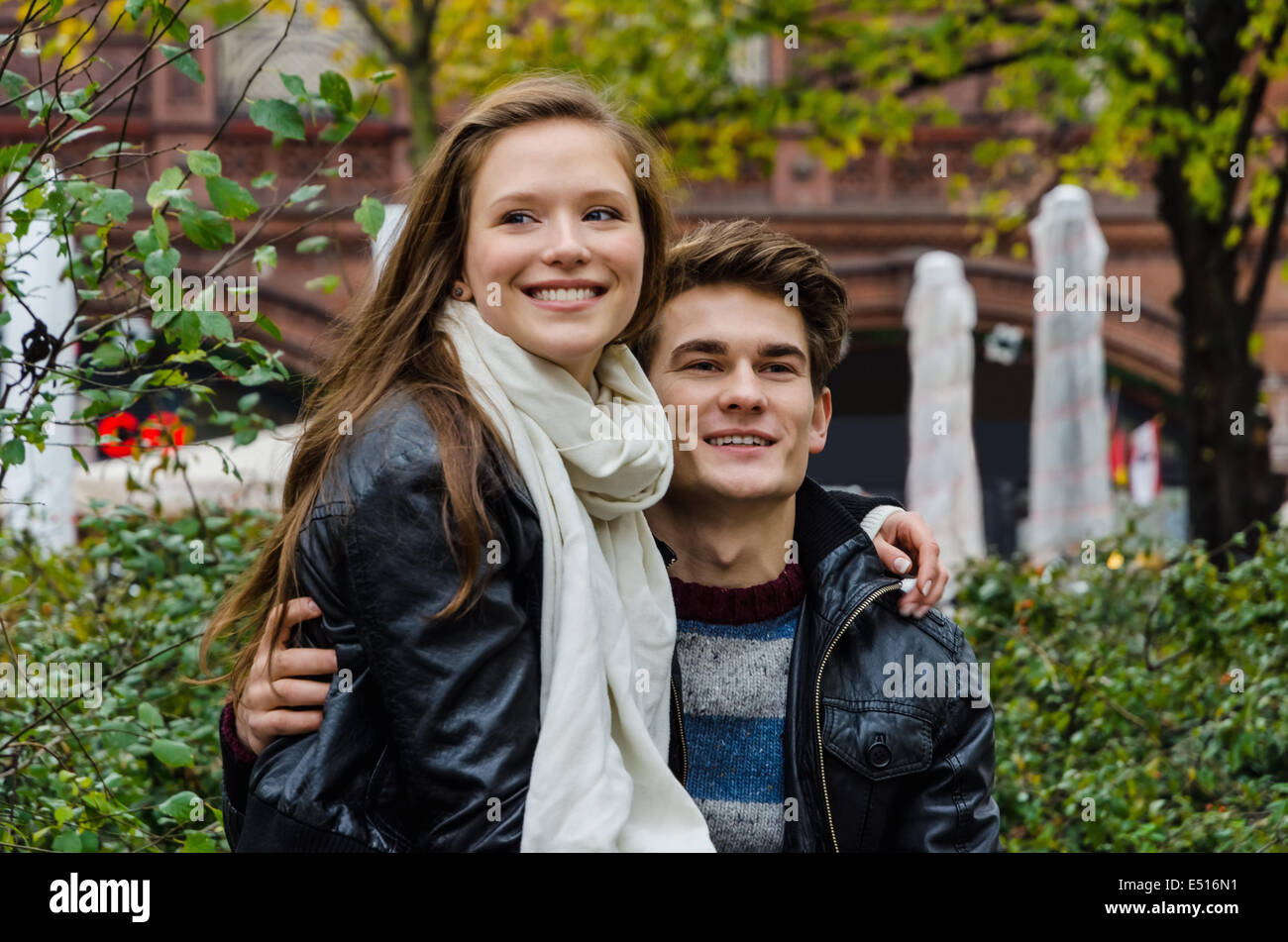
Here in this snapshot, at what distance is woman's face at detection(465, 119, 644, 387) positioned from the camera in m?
2.15

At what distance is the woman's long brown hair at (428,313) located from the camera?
2146mm

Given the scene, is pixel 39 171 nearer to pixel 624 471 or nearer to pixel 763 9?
pixel 624 471

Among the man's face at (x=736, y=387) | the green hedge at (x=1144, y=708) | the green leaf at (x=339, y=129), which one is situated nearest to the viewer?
the man's face at (x=736, y=387)

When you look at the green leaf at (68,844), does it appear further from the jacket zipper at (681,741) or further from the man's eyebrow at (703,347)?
the man's eyebrow at (703,347)

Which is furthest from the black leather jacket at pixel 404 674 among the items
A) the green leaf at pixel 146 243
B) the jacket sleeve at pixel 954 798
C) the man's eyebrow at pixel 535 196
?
the green leaf at pixel 146 243

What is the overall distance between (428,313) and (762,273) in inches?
23.5

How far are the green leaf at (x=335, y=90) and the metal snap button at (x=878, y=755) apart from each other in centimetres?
158

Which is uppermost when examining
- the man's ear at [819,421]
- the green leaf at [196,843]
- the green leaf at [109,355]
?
the green leaf at [109,355]

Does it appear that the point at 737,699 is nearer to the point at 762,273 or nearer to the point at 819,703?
the point at 819,703

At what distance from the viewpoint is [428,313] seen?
2.25 m

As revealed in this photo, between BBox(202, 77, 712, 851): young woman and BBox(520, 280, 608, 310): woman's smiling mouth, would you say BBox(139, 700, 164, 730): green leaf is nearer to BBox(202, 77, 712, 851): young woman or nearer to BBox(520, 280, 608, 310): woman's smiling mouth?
BBox(202, 77, 712, 851): young woman

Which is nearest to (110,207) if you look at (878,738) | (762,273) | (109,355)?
(109,355)

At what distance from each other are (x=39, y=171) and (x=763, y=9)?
7208 millimetres
